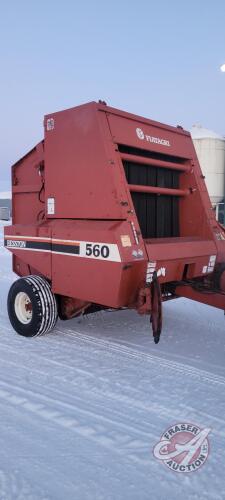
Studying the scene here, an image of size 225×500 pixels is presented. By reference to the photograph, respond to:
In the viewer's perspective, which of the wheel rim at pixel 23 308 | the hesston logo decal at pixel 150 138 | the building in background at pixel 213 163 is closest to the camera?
→ the hesston logo decal at pixel 150 138

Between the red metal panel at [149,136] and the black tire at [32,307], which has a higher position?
the red metal panel at [149,136]

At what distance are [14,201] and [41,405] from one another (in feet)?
9.25

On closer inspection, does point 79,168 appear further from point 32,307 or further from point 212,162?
point 212,162

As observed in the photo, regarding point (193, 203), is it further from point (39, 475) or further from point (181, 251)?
point (39, 475)

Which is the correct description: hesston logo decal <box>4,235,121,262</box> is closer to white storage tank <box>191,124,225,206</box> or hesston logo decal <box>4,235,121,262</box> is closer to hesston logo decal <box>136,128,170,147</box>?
hesston logo decal <box>136,128,170,147</box>

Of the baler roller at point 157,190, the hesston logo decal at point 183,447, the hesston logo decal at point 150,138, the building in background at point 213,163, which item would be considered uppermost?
the building in background at point 213,163

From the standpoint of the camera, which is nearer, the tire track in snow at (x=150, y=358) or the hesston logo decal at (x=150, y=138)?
the tire track in snow at (x=150, y=358)

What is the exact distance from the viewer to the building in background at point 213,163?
43.3 feet

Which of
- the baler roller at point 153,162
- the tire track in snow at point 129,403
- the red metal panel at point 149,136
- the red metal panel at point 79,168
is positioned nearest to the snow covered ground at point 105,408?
the tire track in snow at point 129,403

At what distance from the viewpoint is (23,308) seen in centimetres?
422

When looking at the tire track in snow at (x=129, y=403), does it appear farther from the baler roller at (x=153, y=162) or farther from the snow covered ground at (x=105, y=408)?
the baler roller at (x=153, y=162)

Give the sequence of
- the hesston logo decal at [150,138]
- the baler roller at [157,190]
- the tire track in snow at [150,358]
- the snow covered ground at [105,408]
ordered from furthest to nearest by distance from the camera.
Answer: the hesston logo decal at [150,138] < the baler roller at [157,190] < the tire track in snow at [150,358] < the snow covered ground at [105,408]

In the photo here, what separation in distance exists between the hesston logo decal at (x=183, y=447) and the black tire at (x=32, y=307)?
6.12 feet

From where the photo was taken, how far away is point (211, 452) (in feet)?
7.29
